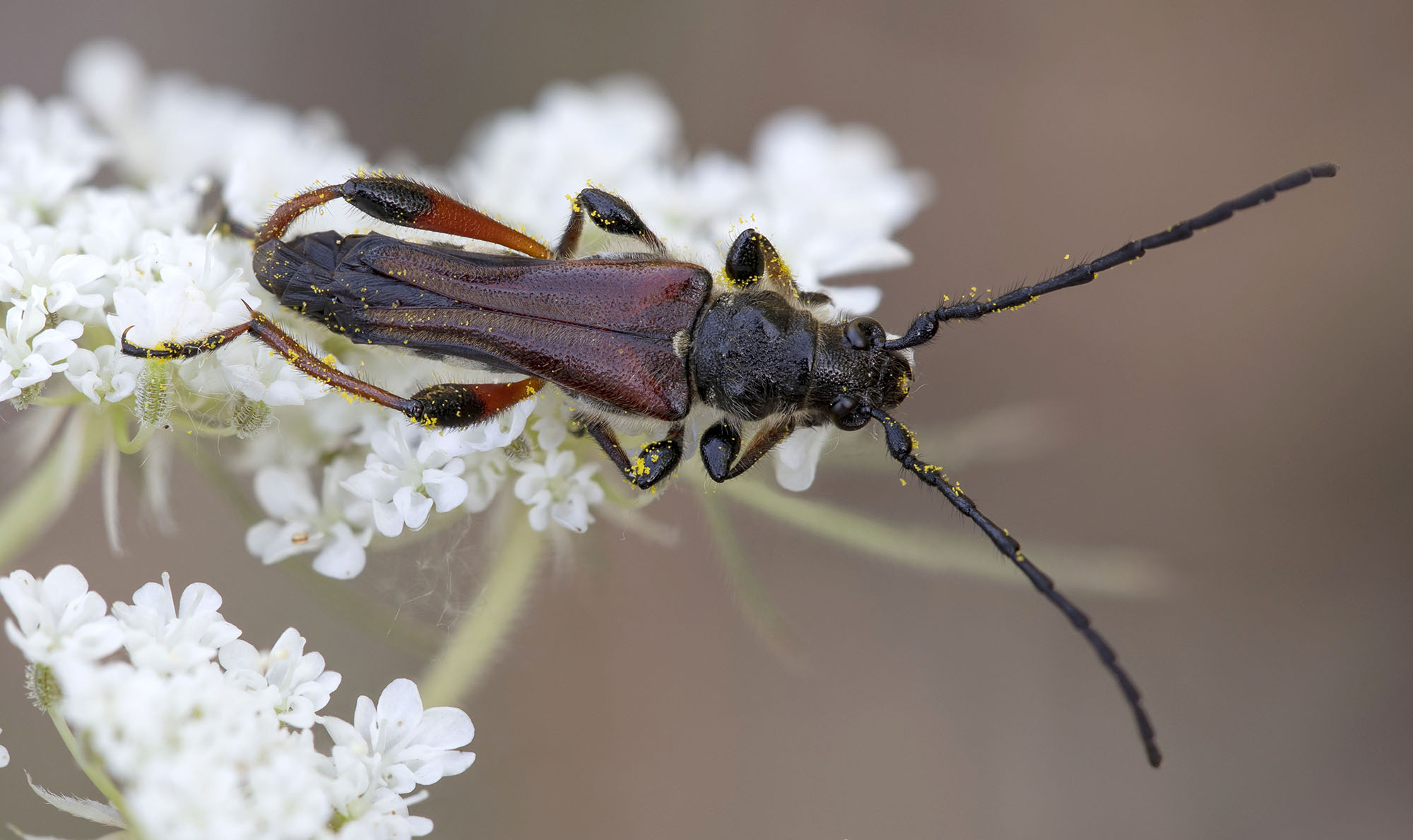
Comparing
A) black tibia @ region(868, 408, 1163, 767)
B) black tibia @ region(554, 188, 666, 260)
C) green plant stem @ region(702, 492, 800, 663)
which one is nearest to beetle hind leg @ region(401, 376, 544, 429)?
black tibia @ region(554, 188, 666, 260)

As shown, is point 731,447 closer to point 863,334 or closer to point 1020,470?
point 863,334

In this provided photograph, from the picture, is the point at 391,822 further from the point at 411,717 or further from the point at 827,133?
the point at 827,133

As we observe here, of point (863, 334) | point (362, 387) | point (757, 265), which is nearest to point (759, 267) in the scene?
point (757, 265)

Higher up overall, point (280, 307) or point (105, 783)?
point (280, 307)

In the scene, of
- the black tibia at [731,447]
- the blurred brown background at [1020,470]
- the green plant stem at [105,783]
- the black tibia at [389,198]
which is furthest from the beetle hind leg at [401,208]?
the green plant stem at [105,783]

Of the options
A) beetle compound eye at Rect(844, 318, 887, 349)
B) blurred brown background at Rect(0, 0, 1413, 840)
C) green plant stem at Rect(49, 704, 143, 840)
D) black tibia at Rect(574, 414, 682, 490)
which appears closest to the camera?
green plant stem at Rect(49, 704, 143, 840)

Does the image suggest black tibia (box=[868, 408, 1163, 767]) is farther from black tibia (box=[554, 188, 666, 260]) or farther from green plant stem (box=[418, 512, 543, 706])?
green plant stem (box=[418, 512, 543, 706])

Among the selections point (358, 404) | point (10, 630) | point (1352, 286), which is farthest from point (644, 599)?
point (1352, 286)
